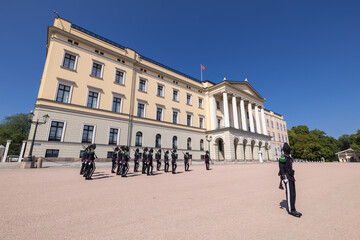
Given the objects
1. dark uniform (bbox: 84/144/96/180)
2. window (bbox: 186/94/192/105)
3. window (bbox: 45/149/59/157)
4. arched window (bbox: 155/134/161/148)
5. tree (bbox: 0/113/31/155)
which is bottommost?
dark uniform (bbox: 84/144/96/180)

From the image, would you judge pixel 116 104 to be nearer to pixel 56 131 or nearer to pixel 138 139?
pixel 138 139

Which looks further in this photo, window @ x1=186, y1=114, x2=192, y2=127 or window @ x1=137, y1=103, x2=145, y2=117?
window @ x1=186, y1=114, x2=192, y2=127

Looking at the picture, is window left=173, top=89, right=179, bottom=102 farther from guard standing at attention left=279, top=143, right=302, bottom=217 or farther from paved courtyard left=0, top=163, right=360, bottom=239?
guard standing at attention left=279, top=143, right=302, bottom=217

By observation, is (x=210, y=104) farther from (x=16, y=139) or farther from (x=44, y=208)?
(x=16, y=139)

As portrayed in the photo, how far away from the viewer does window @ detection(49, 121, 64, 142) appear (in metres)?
17.3

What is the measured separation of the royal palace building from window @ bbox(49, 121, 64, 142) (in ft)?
0.22

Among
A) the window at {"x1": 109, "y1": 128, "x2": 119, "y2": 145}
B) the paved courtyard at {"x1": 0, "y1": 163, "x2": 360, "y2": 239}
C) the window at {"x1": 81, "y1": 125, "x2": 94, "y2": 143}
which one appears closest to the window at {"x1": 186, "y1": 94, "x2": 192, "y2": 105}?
the window at {"x1": 109, "y1": 128, "x2": 119, "y2": 145}

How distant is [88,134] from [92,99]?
15.2 feet

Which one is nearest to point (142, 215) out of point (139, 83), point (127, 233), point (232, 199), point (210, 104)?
point (127, 233)

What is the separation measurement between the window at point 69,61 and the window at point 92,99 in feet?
12.3

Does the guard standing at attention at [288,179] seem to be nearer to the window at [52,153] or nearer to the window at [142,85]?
the window at [52,153]

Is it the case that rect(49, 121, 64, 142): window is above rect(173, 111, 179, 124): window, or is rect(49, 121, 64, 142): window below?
below

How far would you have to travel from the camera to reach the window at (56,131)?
56.7ft

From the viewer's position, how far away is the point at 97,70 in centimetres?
2212
